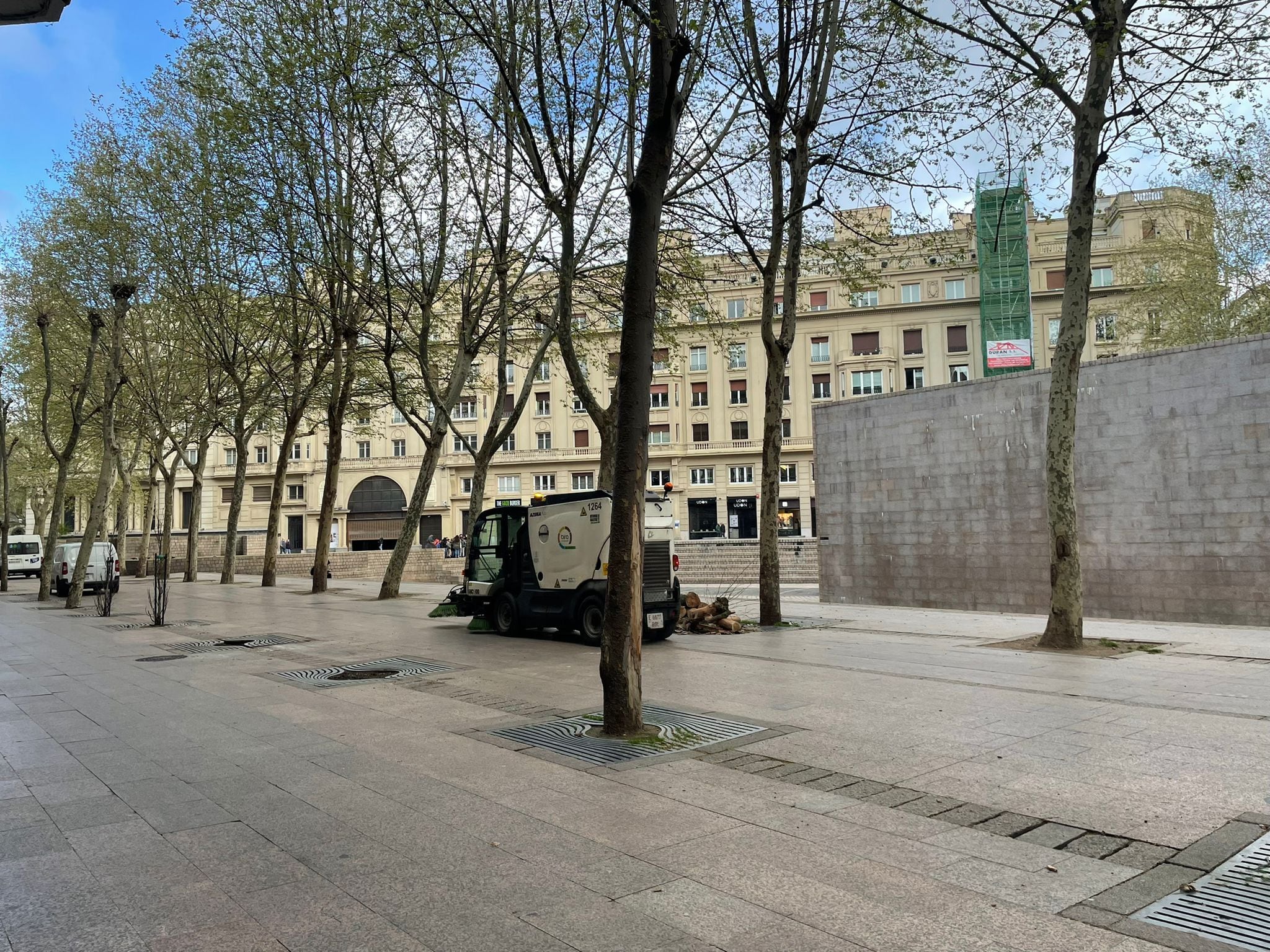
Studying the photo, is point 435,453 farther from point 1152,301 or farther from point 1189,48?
point 1152,301

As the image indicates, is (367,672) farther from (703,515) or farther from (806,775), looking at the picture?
(703,515)

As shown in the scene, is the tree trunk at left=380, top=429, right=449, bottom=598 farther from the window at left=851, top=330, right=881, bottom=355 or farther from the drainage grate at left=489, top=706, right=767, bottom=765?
the window at left=851, top=330, right=881, bottom=355

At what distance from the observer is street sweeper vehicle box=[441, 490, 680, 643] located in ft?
44.6

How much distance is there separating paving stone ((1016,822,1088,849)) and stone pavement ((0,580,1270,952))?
2cm

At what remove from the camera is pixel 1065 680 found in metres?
9.38

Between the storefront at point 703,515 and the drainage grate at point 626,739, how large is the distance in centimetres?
5524

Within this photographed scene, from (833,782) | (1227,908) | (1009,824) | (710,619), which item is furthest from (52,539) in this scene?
(1227,908)

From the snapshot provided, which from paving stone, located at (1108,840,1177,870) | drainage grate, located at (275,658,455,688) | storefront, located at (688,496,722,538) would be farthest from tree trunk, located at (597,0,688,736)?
storefront, located at (688,496,722,538)

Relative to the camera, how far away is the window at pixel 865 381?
200 feet

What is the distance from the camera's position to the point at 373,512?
6869cm

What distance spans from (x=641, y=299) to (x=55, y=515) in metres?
26.3

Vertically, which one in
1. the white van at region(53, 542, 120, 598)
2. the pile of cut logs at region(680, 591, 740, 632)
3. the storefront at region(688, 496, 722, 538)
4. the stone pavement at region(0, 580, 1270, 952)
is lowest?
the stone pavement at region(0, 580, 1270, 952)

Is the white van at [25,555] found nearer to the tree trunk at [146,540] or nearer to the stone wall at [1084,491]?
the tree trunk at [146,540]

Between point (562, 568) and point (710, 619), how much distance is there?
2720 millimetres
